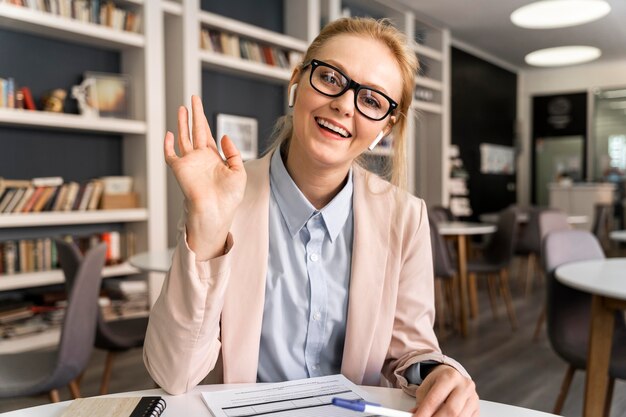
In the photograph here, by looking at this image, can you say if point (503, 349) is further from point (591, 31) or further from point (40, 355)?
point (591, 31)

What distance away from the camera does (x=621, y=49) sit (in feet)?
30.3

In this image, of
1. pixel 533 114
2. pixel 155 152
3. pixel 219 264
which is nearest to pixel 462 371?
pixel 219 264

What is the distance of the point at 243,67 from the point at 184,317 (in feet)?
14.7

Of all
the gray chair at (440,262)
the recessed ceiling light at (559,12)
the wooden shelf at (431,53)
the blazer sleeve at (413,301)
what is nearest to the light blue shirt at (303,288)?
the blazer sleeve at (413,301)

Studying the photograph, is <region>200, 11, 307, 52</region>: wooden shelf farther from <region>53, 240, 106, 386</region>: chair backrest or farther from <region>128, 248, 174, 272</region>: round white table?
<region>53, 240, 106, 386</region>: chair backrest

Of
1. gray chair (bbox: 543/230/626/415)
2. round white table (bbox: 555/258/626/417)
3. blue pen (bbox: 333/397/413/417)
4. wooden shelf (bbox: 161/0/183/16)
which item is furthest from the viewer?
wooden shelf (bbox: 161/0/183/16)

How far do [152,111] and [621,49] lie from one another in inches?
325

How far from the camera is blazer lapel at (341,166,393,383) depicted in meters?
1.10

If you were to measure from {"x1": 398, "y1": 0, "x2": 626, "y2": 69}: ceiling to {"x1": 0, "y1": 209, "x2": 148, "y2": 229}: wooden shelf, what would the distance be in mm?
4352

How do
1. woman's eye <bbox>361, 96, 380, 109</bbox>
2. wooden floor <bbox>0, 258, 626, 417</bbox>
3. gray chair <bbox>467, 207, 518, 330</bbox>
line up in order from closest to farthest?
woman's eye <bbox>361, 96, 380, 109</bbox>
wooden floor <bbox>0, 258, 626, 417</bbox>
gray chair <bbox>467, 207, 518, 330</bbox>

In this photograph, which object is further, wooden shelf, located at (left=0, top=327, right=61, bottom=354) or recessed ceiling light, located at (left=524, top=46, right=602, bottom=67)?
recessed ceiling light, located at (left=524, top=46, right=602, bottom=67)

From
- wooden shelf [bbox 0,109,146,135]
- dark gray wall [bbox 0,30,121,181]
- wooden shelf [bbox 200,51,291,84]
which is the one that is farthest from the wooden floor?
wooden shelf [bbox 200,51,291,84]

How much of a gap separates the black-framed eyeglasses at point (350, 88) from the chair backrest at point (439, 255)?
122 inches

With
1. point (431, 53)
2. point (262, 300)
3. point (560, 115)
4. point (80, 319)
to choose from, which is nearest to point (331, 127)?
point (262, 300)
